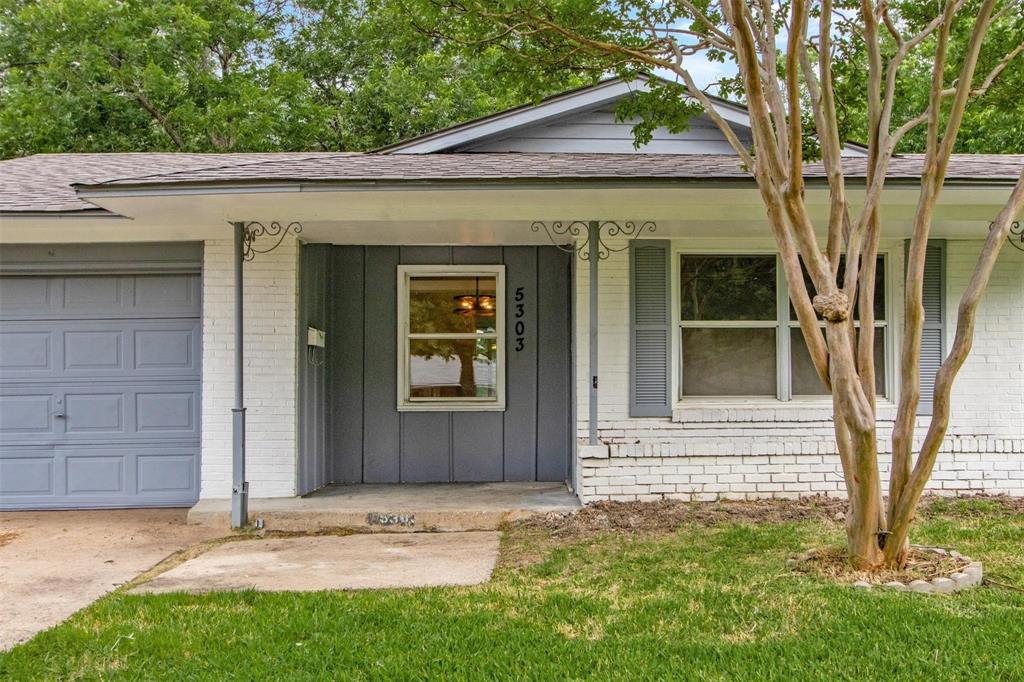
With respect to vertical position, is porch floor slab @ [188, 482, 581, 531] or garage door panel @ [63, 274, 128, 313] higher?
garage door panel @ [63, 274, 128, 313]

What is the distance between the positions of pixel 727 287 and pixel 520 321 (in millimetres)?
1919

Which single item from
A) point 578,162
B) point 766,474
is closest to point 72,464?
point 578,162

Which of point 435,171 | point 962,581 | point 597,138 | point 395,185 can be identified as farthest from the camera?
point 597,138

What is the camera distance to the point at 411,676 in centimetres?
328

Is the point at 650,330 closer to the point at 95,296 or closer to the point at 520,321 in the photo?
the point at 520,321

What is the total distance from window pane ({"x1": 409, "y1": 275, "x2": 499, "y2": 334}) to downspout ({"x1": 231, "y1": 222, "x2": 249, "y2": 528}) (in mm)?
1819

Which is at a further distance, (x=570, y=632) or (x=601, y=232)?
(x=601, y=232)

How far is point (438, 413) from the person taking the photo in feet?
25.1

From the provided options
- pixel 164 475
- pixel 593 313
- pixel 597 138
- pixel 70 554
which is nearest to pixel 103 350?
pixel 164 475

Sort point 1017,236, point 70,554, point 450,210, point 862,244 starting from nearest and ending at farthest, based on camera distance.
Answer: point 862,244 → point 70,554 → point 450,210 → point 1017,236

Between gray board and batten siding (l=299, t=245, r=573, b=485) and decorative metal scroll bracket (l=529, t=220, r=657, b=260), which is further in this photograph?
gray board and batten siding (l=299, t=245, r=573, b=485)

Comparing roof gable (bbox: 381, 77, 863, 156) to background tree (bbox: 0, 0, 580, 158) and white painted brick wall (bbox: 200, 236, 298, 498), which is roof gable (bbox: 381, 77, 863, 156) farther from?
background tree (bbox: 0, 0, 580, 158)

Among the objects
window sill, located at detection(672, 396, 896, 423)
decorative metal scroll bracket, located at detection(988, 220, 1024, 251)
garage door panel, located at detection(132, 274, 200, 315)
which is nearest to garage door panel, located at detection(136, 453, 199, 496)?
garage door panel, located at detection(132, 274, 200, 315)

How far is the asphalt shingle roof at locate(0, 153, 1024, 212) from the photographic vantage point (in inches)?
225
